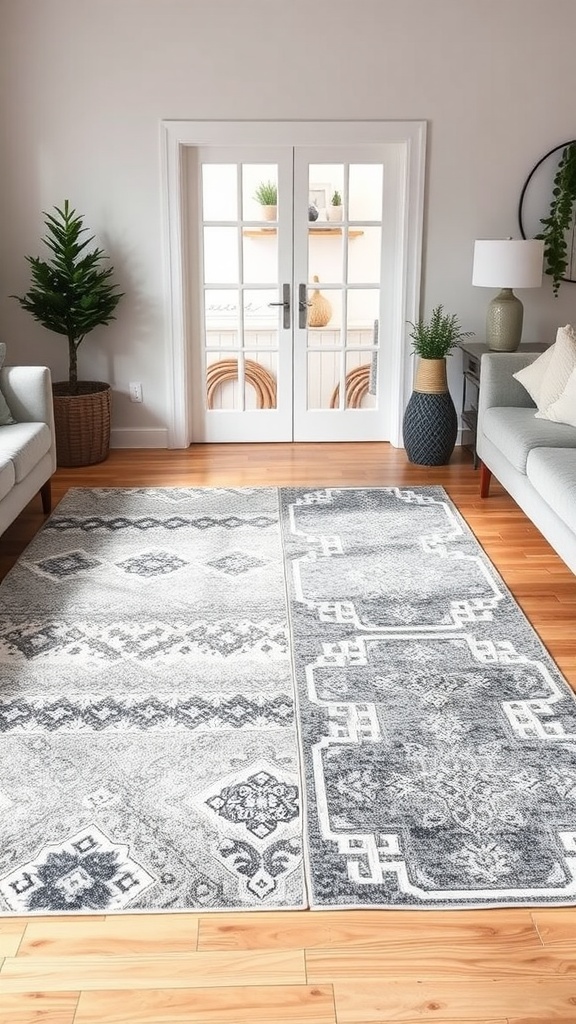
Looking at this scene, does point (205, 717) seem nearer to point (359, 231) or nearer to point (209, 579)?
point (209, 579)

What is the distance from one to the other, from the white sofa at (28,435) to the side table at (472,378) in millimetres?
2290

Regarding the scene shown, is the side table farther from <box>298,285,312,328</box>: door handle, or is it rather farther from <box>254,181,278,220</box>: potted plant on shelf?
<box>254,181,278,220</box>: potted plant on shelf

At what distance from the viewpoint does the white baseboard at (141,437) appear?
5.88 meters

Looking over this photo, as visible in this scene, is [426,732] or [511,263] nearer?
[426,732]

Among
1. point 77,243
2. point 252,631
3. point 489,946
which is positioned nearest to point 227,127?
point 77,243

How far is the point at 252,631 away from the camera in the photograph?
11.1 ft

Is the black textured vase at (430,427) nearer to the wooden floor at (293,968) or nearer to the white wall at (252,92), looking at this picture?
the white wall at (252,92)

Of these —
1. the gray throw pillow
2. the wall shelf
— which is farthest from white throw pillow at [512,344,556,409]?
the gray throw pillow

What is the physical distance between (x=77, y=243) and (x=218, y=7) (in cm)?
146

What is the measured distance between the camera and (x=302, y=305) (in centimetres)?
579

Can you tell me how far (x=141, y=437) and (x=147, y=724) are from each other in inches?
131

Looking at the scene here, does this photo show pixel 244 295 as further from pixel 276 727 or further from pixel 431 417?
pixel 276 727

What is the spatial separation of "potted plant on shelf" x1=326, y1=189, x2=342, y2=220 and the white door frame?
1.00 ft

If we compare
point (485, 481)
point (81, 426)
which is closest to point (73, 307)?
point (81, 426)
